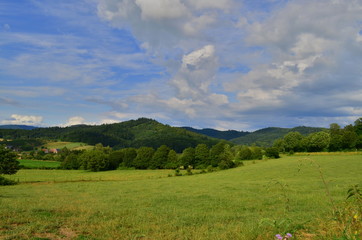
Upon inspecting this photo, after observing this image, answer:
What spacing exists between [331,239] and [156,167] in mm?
110459

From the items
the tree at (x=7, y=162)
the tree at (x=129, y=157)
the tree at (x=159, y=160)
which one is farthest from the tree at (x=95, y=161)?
the tree at (x=7, y=162)

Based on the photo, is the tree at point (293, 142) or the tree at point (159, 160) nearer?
the tree at point (159, 160)

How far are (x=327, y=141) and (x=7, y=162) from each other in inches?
4756

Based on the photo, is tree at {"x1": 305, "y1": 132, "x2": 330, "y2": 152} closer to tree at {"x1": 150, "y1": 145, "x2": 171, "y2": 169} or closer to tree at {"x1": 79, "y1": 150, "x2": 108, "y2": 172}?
tree at {"x1": 150, "y1": 145, "x2": 171, "y2": 169}

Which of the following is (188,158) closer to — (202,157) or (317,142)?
(202,157)

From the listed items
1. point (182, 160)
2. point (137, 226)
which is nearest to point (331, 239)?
point (137, 226)

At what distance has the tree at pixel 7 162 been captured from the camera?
237ft

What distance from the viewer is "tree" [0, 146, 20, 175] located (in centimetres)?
7212

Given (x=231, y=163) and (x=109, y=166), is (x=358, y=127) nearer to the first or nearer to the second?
(x=231, y=163)

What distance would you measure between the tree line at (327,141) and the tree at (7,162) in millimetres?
103960

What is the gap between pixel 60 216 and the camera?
14.1 meters

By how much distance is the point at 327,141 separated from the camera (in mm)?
107688

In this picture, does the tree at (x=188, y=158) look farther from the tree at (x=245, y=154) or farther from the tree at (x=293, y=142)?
the tree at (x=293, y=142)

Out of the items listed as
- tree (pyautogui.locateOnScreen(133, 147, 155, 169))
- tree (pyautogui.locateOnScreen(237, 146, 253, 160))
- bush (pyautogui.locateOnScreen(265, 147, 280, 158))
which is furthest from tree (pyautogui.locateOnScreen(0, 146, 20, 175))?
bush (pyautogui.locateOnScreen(265, 147, 280, 158))
